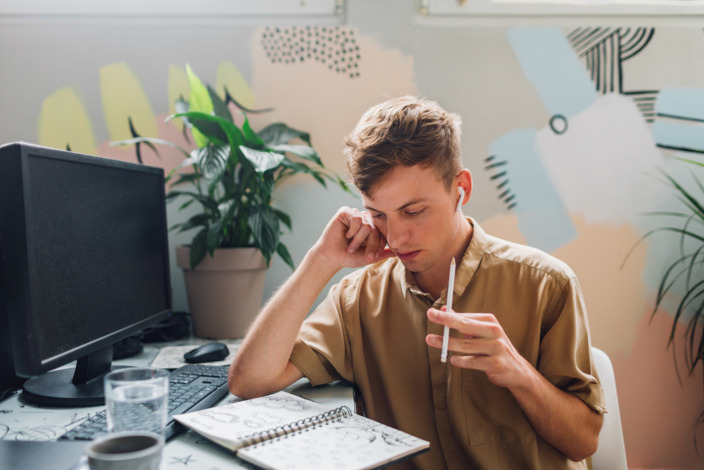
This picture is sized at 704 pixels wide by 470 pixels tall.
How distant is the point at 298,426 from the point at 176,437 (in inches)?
8.3

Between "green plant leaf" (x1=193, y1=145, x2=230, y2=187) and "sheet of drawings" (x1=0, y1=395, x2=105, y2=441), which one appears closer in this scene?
"sheet of drawings" (x1=0, y1=395, x2=105, y2=441)

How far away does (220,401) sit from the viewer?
108 centimetres

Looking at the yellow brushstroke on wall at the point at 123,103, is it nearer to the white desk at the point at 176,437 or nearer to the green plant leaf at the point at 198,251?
the green plant leaf at the point at 198,251

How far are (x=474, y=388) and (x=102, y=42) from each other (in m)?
1.73

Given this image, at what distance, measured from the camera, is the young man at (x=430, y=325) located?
104cm

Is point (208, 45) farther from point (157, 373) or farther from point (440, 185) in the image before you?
point (157, 373)

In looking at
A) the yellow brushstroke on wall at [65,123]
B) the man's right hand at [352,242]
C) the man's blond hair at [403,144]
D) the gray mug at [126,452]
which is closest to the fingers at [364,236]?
the man's right hand at [352,242]

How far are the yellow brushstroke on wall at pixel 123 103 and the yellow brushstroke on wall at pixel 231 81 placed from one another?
267mm

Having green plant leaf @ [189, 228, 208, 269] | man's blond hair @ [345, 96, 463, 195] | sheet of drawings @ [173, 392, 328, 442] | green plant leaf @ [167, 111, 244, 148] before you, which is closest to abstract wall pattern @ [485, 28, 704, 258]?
man's blond hair @ [345, 96, 463, 195]

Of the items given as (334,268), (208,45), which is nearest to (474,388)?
(334,268)

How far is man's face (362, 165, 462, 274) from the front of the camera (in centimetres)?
108

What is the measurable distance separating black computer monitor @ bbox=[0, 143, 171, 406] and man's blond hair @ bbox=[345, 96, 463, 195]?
21.1 inches

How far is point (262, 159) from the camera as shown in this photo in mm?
1499

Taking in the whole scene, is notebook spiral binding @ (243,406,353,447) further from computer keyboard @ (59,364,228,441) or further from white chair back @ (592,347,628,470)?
white chair back @ (592,347,628,470)
